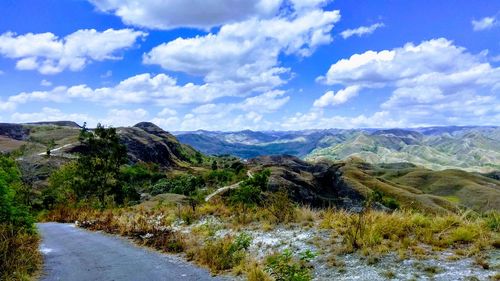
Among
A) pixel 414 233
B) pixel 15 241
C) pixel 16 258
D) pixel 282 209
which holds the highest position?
pixel 414 233

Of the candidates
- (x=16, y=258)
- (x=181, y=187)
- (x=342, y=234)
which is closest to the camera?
(x=16, y=258)

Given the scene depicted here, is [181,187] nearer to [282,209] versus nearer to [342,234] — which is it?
[282,209]

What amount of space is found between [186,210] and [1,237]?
1347 cm

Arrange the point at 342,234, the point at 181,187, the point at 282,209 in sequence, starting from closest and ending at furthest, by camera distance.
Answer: the point at 342,234
the point at 282,209
the point at 181,187

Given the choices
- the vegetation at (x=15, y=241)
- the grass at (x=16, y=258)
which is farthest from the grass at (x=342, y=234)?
the grass at (x=16, y=258)

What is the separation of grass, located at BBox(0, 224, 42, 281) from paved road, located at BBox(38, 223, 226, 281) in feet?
1.89

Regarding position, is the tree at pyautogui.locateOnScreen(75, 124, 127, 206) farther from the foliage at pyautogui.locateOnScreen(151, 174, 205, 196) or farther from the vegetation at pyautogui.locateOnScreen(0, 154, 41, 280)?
A: the vegetation at pyautogui.locateOnScreen(0, 154, 41, 280)

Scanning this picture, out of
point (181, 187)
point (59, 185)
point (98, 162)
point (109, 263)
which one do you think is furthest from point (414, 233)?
point (59, 185)

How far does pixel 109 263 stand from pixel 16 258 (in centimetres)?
363

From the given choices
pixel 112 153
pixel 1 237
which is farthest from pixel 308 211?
pixel 112 153

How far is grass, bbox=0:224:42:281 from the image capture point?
52.2 feet

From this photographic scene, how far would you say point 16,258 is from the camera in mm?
17219

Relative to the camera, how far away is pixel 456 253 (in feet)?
45.4

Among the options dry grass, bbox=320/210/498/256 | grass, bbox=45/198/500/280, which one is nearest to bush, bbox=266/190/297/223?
grass, bbox=45/198/500/280
